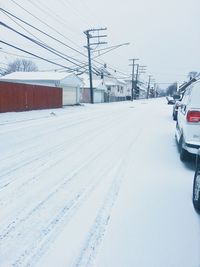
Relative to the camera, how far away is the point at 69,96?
124 ft

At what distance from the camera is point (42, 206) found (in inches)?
182

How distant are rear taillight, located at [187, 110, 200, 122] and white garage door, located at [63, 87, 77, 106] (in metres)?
30.2

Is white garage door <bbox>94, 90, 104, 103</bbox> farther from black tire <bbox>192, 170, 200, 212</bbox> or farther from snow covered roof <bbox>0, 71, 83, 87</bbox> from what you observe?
black tire <bbox>192, 170, 200, 212</bbox>

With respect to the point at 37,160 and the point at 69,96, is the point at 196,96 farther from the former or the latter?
the point at 69,96

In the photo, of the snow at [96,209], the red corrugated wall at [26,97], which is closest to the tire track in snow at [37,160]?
the snow at [96,209]

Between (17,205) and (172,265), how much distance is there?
8.18ft

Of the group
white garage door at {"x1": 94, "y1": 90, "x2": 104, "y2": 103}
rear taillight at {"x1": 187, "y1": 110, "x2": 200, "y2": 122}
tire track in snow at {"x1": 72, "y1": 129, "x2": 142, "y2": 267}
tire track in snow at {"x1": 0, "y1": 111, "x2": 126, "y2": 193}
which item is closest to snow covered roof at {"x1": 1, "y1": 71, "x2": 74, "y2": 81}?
white garage door at {"x1": 94, "y1": 90, "x2": 104, "y2": 103}

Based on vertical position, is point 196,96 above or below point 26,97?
above

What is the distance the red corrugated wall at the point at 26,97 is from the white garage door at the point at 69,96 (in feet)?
18.3

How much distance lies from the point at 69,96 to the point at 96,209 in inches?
1331

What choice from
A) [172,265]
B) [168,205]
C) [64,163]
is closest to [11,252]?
[172,265]

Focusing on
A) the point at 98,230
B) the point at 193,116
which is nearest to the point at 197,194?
the point at 98,230

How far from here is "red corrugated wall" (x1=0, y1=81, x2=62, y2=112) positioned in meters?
21.4

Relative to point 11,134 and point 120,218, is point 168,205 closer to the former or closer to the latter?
point 120,218
